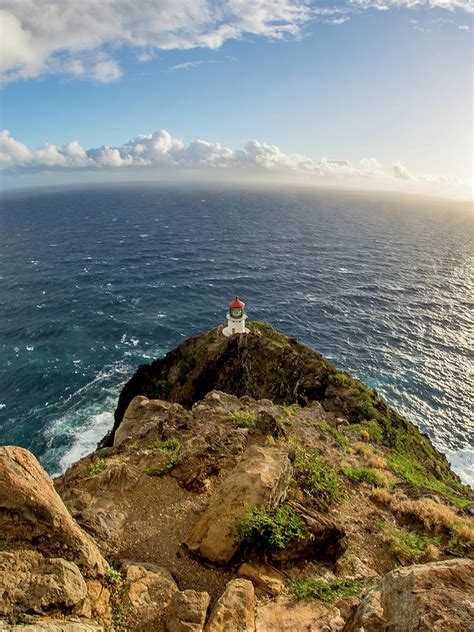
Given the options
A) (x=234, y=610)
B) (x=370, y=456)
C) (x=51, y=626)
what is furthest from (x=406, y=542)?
(x=51, y=626)

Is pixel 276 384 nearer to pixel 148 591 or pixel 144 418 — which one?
pixel 144 418

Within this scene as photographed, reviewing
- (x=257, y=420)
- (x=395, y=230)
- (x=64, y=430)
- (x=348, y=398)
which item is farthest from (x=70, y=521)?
(x=395, y=230)

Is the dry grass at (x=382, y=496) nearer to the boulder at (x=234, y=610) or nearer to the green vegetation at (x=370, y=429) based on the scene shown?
the boulder at (x=234, y=610)

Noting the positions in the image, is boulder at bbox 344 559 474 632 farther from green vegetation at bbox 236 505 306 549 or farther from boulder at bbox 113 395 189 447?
boulder at bbox 113 395 189 447

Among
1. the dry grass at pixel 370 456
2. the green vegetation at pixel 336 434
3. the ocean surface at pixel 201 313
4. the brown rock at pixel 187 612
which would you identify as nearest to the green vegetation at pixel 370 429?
the dry grass at pixel 370 456

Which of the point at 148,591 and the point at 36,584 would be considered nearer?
the point at 36,584

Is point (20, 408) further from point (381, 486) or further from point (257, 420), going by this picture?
point (381, 486)

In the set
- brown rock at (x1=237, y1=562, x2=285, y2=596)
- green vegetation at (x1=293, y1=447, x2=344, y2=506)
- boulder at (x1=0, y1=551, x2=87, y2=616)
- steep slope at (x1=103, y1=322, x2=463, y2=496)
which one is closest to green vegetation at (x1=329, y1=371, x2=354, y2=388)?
steep slope at (x1=103, y1=322, x2=463, y2=496)
